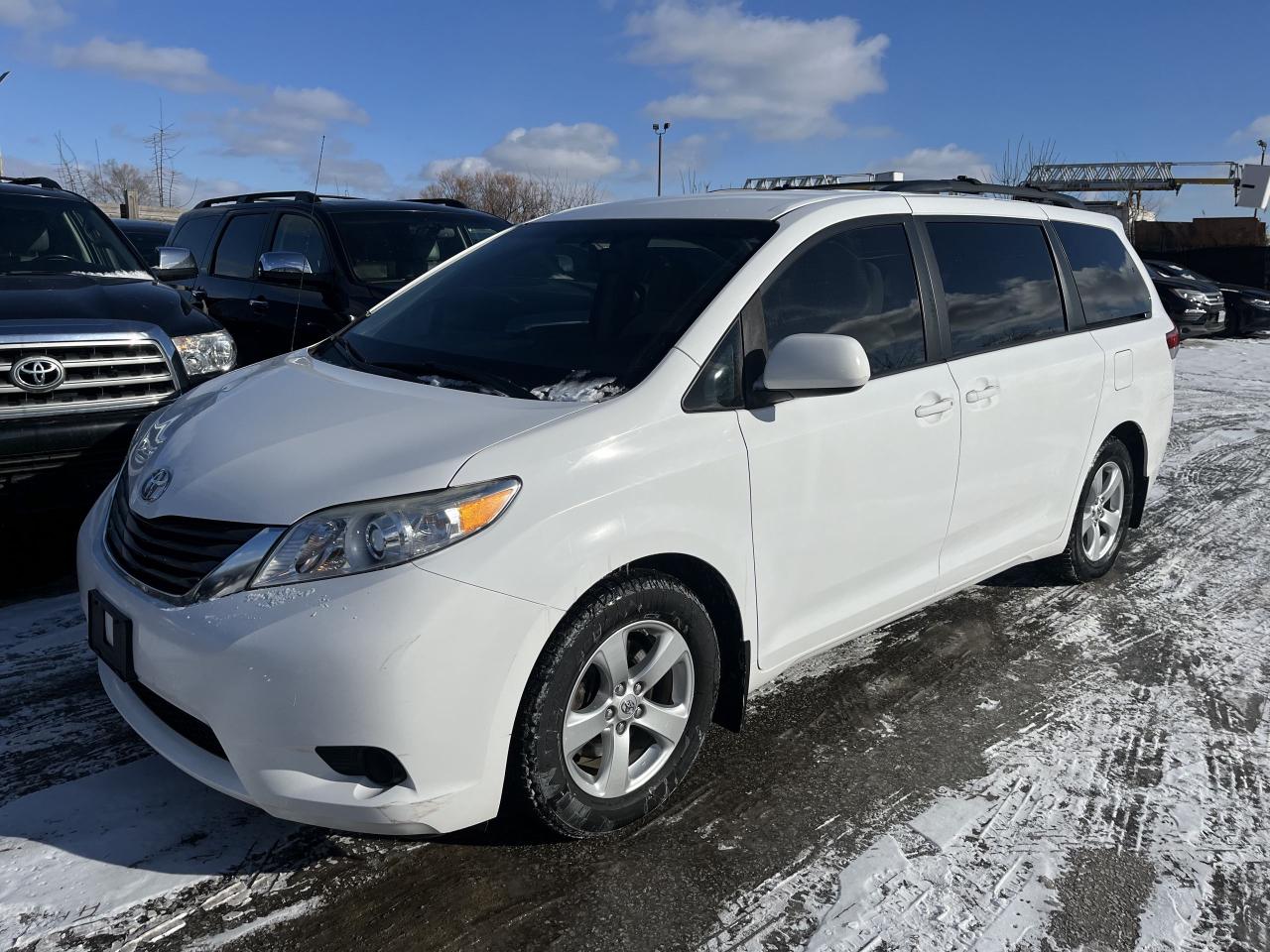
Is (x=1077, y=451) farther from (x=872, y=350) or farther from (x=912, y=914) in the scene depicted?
(x=912, y=914)

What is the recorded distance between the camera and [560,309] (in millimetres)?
3461

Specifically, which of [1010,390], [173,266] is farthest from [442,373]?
[173,266]

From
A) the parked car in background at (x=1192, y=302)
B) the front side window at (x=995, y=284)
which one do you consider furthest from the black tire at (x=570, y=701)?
the parked car in background at (x=1192, y=302)

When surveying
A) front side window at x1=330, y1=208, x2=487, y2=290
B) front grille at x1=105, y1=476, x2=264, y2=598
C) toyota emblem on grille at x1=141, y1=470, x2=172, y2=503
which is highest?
front side window at x1=330, y1=208, x2=487, y2=290

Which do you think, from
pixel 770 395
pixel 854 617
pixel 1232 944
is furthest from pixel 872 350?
pixel 1232 944

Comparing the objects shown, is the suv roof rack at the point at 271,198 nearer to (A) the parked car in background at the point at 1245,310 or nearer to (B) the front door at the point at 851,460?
(B) the front door at the point at 851,460

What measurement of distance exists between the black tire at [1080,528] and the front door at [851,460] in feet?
4.47

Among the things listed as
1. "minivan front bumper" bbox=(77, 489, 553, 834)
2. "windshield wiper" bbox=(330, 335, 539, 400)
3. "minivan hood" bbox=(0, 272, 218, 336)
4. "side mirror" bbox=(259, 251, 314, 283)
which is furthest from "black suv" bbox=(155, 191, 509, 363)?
"minivan front bumper" bbox=(77, 489, 553, 834)

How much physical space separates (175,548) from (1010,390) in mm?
3017

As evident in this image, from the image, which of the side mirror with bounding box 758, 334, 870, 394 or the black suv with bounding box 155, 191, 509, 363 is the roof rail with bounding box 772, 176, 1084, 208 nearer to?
the side mirror with bounding box 758, 334, 870, 394

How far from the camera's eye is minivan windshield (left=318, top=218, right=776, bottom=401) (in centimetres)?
306

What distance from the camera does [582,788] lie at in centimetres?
276

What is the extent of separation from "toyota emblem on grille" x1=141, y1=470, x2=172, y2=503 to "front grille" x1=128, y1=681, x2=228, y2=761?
503 mm

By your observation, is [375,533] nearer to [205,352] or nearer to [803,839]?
[803,839]
